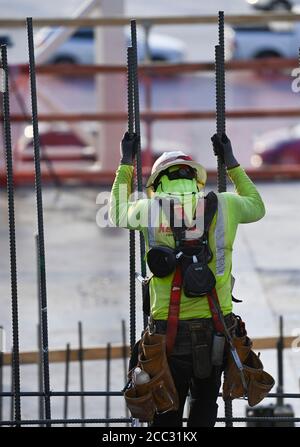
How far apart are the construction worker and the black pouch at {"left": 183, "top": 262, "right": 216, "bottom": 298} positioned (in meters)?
0.07

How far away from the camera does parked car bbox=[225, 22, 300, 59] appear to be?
27.7m

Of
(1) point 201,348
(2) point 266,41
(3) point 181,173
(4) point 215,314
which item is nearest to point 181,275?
(4) point 215,314

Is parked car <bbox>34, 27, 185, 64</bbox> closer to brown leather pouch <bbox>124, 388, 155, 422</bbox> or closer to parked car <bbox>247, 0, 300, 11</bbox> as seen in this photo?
parked car <bbox>247, 0, 300, 11</bbox>

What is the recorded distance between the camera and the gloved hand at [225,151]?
6.11 metres

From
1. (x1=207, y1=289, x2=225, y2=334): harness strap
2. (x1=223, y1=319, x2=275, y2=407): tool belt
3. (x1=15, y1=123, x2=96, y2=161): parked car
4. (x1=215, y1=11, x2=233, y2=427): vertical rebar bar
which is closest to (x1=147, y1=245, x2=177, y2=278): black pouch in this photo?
(x1=207, y1=289, x2=225, y2=334): harness strap

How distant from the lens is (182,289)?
225 inches

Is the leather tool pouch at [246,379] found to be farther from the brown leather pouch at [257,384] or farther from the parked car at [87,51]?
the parked car at [87,51]

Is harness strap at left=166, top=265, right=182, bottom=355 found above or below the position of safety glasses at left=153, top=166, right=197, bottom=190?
below

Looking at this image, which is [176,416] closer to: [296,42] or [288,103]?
[288,103]

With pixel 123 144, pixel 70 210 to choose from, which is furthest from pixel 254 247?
pixel 123 144

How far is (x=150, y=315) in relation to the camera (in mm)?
5891

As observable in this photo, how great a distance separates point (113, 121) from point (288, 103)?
11140mm

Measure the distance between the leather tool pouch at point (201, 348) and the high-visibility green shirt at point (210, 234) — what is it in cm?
6

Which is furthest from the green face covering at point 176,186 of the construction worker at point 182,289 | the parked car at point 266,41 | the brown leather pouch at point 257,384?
the parked car at point 266,41
